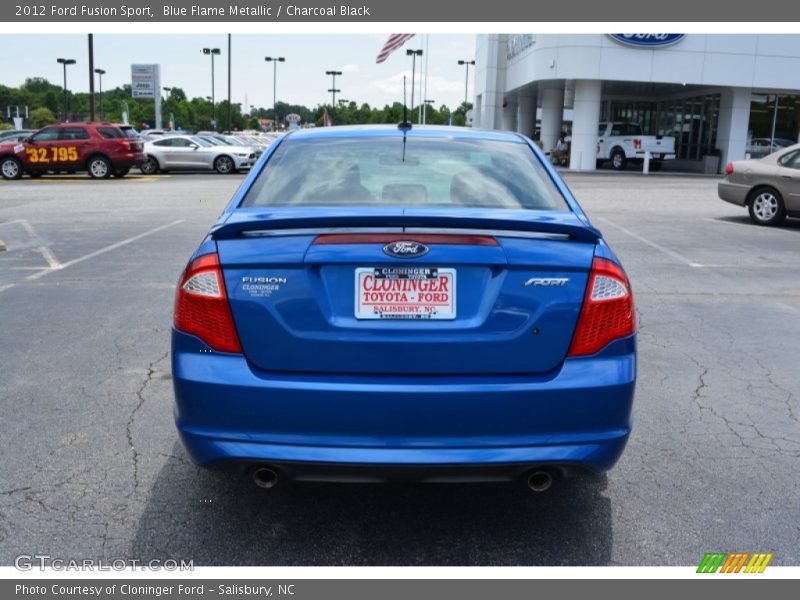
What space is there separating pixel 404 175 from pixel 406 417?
1417 mm

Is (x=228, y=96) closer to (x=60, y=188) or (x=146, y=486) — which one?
(x=60, y=188)

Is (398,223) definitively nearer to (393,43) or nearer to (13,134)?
(393,43)

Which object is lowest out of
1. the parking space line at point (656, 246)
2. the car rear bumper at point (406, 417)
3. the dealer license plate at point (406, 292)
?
the parking space line at point (656, 246)

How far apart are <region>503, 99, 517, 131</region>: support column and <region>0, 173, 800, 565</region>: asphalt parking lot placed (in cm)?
5204

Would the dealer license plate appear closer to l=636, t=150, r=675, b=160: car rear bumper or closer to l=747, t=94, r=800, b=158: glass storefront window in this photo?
l=636, t=150, r=675, b=160: car rear bumper

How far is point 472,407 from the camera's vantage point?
9.98ft

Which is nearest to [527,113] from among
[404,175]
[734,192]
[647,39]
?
[647,39]

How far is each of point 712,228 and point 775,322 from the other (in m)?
7.46

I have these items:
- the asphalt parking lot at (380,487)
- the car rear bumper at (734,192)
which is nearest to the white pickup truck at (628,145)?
the car rear bumper at (734,192)

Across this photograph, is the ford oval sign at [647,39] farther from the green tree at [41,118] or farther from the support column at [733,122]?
the green tree at [41,118]

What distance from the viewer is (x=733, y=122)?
37875mm

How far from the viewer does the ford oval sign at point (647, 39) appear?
1395 inches

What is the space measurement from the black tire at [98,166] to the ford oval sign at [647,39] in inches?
816

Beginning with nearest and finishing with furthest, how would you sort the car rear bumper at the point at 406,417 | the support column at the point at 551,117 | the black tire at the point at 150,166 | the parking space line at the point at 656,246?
the car rear bumper at the point at 406,417
the parking space line at the point at 656,246
the black tire at the point at 150,166
the support column at the point at 551,117
